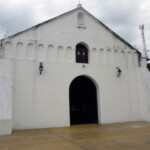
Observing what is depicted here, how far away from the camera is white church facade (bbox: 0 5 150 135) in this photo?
26.4 feet

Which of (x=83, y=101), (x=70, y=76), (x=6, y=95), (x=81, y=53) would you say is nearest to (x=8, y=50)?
(x=6, y=95)

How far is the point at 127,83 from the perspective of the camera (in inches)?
415

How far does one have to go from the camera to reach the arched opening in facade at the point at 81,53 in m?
9.82

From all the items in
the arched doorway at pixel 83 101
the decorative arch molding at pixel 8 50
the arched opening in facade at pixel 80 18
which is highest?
the arched opening in facade at pixel 80 18

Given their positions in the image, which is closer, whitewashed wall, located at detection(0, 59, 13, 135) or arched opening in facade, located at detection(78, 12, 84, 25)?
whitewashed wall, located at detection(0, 59, 13, 135)

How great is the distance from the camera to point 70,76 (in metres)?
9.18

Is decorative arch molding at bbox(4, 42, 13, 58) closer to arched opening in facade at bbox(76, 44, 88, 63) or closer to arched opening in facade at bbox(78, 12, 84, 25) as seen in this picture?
arched opening in facade at bbox(76, 44, 88, 63)

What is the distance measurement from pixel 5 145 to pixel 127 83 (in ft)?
26.5

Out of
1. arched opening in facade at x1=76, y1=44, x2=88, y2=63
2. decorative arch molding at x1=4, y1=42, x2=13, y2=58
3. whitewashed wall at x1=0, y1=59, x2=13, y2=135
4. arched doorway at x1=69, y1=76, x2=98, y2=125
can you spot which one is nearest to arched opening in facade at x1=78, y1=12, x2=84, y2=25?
arched opening in facade at x1=76, y1=44, x2=88, y2=63

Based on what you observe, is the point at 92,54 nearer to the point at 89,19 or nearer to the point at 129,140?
the point at 89,19

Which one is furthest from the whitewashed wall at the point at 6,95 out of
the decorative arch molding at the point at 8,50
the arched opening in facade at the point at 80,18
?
the arched opening in facade at the point at 80,18

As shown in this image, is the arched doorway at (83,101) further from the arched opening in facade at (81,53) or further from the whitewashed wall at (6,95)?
the whitewashed wall at (6,95)

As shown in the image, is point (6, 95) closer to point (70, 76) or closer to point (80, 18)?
point (70, 76)

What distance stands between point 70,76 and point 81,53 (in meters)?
1.74
